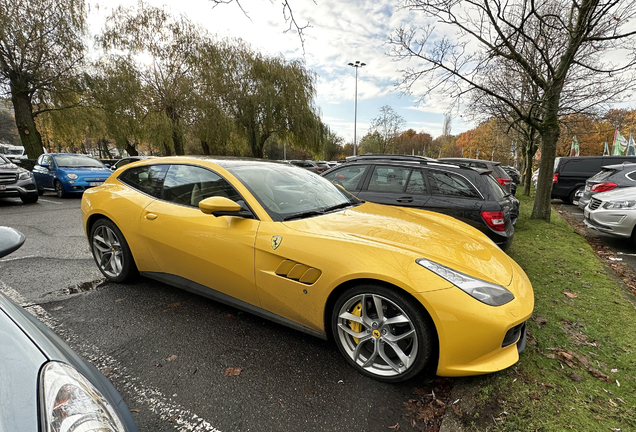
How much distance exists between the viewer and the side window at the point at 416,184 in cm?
476

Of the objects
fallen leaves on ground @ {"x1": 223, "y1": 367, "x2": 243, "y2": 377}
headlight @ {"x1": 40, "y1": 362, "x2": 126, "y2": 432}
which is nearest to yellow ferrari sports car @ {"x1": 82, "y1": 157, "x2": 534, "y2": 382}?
fallen leaves on ground @ {"x1": 223, "y1": 367, "x2": 243, "y2": 377}

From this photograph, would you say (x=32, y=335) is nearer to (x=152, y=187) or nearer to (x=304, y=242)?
(x=304, y=242)

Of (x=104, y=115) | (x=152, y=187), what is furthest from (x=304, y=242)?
(x=104, y=115)

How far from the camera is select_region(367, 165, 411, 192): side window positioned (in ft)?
16.2

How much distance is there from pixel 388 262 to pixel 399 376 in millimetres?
774

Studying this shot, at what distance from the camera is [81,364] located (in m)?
1.15

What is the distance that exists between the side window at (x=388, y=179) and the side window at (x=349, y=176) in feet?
0.88

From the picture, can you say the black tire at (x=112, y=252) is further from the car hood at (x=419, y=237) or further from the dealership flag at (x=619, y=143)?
the dealership flag at (x=619, y=143)

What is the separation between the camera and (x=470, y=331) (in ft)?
5.92

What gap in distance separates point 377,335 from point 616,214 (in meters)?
6.19

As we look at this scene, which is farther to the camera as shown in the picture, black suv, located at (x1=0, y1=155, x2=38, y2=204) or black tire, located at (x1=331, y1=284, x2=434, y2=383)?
black suv, located at (x1=0, y1=155, x2=38, y2=204)

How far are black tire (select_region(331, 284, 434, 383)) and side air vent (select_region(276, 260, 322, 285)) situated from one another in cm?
24

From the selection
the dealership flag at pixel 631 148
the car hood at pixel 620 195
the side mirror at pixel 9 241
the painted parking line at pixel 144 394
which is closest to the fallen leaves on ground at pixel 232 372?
the painted parking line at pixel 144 394

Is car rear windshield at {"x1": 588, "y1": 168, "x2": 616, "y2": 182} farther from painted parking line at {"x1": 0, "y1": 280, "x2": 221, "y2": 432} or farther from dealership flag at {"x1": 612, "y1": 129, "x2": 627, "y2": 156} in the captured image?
dealership flag at {"x1": 612, "y1": 129, "x2": 627, "y2": 156}
